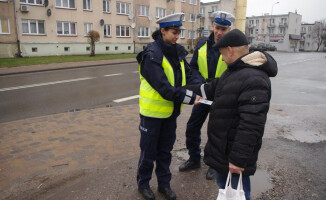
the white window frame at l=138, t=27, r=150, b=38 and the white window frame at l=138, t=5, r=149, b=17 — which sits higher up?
the white window frame at l=138, t=5, r=149, b=17

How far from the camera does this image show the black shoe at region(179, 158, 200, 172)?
3873mm

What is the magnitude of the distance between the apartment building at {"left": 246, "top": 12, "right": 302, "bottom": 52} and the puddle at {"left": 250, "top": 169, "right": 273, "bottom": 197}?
2764 inches

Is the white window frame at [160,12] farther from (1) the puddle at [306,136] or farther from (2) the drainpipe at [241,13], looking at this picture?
(1) the puddle at [306,136]

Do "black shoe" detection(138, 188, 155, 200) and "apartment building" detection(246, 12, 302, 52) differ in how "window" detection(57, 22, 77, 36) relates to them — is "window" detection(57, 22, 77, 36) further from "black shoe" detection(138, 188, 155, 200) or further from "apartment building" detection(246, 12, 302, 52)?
"apartment building" detection(246, 12, 302, 52)

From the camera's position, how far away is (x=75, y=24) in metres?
27.7

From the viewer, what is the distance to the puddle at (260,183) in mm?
3377

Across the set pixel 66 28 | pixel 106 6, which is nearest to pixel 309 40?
pixel 106 6

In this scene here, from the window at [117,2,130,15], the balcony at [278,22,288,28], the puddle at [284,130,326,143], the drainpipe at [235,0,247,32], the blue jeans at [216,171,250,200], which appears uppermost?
the balcony at [278,22,288,28]

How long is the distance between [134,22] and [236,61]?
108 feet

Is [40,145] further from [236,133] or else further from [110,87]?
[110,87]

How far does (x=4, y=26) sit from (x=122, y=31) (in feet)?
43.6

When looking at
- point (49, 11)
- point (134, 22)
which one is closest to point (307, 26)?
point (134, 22)

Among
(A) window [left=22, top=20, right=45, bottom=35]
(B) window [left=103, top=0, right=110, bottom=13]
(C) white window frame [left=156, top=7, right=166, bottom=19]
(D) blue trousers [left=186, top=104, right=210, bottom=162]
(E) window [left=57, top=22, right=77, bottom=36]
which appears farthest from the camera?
(C) white window frame [left=156, top=7, right=166, bottom=19]

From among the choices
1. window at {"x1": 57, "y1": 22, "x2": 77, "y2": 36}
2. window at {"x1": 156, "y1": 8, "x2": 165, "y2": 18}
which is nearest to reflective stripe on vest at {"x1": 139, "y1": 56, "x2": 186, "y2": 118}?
window at {"x1": 57, "y1": 22, "x2": 77, "y2": 36}
